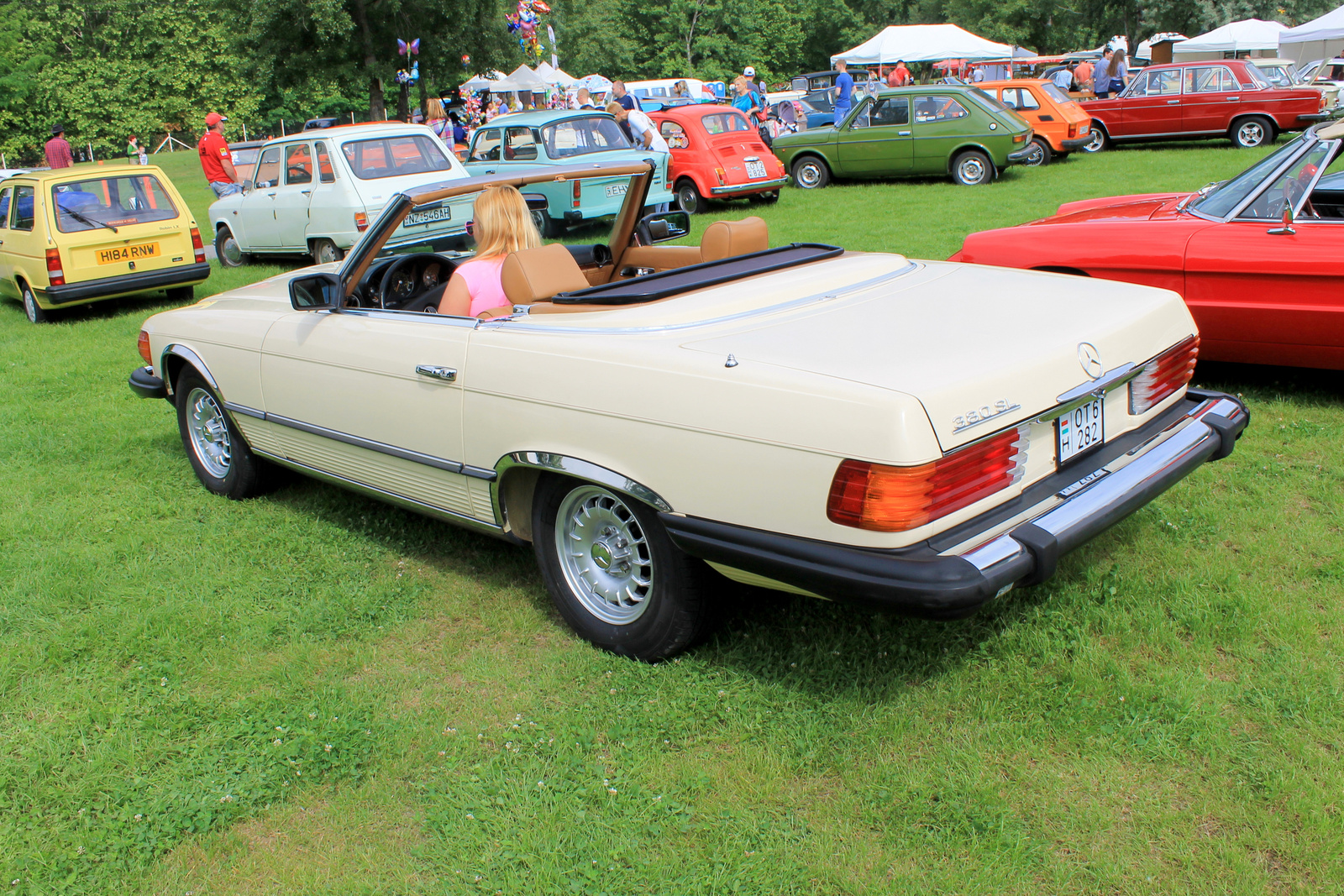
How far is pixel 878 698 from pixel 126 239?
32.9ft

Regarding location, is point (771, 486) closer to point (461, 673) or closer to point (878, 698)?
point (878, 698)

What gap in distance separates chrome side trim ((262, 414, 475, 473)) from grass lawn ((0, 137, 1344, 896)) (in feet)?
1.89

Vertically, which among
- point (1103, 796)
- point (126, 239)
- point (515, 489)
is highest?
point (126, 239)

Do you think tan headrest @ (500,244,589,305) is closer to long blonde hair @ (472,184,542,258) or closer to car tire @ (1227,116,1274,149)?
long blonde hair @ (472,184,542,258)

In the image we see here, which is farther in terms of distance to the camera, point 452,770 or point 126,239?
point 126,239

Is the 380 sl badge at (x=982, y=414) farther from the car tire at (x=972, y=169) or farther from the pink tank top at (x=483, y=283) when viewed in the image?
the car tire at (x=972, y=169)

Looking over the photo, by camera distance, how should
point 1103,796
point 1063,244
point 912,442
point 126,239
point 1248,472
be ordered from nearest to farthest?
1. point 912,442
2. point 1103,796
3. point 1248,472
4. point 1063,244
5. point 126,239

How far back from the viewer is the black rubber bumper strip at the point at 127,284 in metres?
10.1

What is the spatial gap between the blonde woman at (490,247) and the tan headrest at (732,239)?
0.71 m

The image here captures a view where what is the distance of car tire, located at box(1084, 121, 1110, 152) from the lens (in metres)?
19.1

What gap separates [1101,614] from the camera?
134 inches

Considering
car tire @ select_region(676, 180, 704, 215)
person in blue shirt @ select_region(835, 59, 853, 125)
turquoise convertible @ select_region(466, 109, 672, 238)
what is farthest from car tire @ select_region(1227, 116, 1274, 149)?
turquoise convertible @ select_region(466, 109, 672, 238)

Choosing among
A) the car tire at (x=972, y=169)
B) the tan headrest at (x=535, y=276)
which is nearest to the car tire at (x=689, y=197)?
the car tire at (x=972, y=169)

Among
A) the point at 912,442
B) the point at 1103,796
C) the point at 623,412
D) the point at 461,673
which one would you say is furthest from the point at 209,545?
the point at 1103,796
